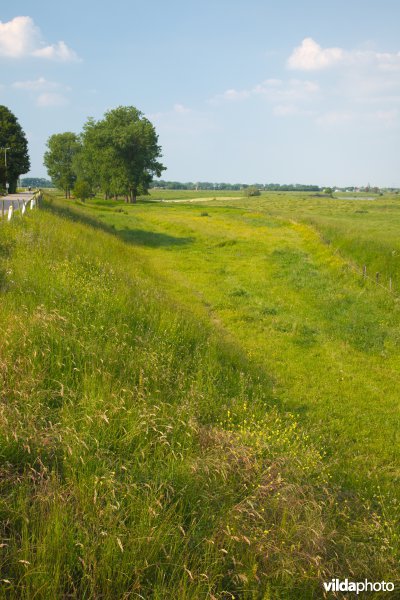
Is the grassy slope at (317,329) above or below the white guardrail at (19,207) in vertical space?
below

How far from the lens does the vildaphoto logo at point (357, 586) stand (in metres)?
3.90

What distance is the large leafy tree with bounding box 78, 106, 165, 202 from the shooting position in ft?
243

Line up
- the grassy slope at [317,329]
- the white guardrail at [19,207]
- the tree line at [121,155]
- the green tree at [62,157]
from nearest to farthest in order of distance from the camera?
1. the grassy slope at [317,329]
2. the white guardrail at [19,207]
3. the tree line at [121,155]
4. the green tree at [62,157]

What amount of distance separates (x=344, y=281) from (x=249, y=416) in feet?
44.2

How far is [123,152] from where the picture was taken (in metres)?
75.1

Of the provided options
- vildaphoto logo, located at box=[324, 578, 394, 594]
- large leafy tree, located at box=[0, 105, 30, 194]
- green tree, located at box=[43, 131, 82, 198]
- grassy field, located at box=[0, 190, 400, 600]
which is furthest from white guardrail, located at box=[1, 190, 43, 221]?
green tree, located at box=[43, 131, 82, 198]

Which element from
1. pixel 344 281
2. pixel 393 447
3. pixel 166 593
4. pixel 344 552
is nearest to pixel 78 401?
pixel 166 593

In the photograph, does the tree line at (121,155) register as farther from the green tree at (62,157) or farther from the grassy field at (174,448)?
the grassy field at (174,448)

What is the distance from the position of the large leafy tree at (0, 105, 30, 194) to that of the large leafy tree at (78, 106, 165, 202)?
1382 centimetres

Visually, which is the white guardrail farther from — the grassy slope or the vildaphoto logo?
the vildaphoto logo

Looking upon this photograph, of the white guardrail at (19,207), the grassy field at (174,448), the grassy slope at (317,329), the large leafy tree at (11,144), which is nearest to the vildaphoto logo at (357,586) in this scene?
the grassy field at (174,448)

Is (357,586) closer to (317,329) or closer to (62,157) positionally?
(317,329)

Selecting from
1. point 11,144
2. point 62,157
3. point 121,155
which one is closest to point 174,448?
point 11,144

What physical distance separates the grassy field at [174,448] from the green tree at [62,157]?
324 feet
